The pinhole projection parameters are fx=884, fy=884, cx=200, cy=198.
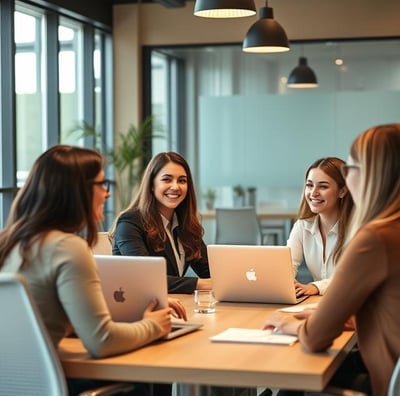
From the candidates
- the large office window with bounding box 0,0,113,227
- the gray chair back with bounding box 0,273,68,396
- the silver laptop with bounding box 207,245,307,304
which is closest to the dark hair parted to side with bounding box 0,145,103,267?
the gray chair back with bounding box 0,273,68,396

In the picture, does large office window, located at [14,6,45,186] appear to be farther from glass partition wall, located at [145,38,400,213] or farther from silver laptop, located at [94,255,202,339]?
silver laptop, located at [94,255,202,339]

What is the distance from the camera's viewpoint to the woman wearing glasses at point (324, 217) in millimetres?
4004

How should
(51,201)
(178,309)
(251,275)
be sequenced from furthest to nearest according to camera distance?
(251,275) < (178,309) < (51,201)

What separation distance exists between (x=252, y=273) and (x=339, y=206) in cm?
79

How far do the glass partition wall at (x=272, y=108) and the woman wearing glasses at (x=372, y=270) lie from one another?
20.6ft

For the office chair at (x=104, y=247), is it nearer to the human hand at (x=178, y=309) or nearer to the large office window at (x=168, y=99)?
the human hand at (x=178, y=309)

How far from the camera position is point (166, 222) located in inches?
162

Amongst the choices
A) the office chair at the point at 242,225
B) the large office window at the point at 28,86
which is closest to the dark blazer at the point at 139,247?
the large office window at the point at 28,86

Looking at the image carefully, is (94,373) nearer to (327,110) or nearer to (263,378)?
(263,378)

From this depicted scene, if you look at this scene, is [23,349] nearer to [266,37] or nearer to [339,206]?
[339,206]

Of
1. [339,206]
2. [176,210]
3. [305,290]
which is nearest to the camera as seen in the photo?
[305,290]

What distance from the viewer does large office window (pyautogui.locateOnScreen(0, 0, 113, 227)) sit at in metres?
6.88

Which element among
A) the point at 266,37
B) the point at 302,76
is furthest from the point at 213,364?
the point at 302,76

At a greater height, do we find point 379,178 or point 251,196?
point 379,178
